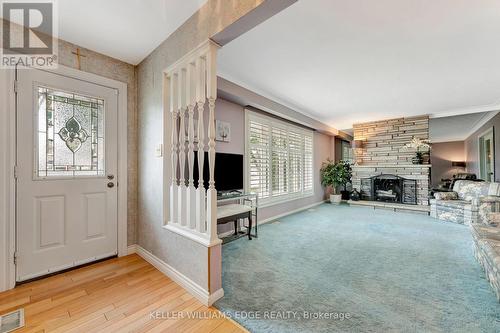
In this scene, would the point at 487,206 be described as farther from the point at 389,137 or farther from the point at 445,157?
the point at 445,157

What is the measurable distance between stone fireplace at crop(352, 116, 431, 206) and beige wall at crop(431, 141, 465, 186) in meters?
4.63

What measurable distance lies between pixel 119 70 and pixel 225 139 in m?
1.69

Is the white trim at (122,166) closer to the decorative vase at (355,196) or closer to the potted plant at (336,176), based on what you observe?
the potted plant at (336,176)

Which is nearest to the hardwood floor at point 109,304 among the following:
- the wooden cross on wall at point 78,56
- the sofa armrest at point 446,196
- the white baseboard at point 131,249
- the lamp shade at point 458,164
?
the white baseboard at point 131,249

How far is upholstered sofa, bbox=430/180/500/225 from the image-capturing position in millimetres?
3562

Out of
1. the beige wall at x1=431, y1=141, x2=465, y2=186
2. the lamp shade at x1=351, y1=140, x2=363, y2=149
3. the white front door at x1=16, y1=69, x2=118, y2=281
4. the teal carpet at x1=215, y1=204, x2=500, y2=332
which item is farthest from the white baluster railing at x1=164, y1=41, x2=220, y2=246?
the beige wall at x1=431, y1=141, x2=465, y2=186

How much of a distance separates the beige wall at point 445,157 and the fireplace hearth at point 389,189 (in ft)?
15.4

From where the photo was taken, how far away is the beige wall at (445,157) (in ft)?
27.6

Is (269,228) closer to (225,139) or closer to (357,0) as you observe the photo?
(225,139)

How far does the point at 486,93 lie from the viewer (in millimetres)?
3748

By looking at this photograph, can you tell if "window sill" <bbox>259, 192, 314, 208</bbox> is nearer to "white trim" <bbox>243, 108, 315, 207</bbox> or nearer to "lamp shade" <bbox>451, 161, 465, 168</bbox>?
"white trim" <bbox>243, 108, 315, 207</bbox>

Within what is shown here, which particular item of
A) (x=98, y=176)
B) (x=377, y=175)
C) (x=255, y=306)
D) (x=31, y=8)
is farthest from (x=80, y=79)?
(x=377, y=175)

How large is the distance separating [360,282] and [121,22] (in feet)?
11.0

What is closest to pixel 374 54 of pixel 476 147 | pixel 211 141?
pixel 211 141
